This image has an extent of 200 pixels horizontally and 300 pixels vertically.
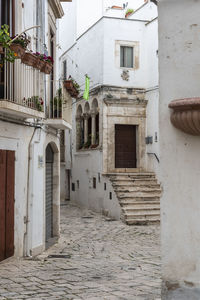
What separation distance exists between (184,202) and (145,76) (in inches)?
673

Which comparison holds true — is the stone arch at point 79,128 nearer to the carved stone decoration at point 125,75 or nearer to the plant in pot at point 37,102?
the carved stone decoration at point 125,75

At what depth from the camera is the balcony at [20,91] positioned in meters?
9.05

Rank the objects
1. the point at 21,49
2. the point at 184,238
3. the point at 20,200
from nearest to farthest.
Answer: the point at 184,238 → the point at 21,49 → the point at 20,200

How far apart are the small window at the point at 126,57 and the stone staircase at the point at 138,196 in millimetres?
5370

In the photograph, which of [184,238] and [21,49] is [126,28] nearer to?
[21,49]

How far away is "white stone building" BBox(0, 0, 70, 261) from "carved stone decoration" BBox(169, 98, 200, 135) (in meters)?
4.14

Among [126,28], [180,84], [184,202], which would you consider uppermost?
[126,28]

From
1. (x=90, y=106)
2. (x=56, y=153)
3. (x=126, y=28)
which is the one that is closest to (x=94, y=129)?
(x=90, y=106)

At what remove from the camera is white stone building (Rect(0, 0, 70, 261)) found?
9531 millimetres

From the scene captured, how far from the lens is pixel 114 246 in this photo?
12.6 metres

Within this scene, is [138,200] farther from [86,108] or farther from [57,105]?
[57,105]

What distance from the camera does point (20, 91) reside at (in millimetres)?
9641

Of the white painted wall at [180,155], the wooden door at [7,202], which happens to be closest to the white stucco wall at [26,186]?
the wooden door at [7,202]

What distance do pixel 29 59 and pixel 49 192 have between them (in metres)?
5.31
